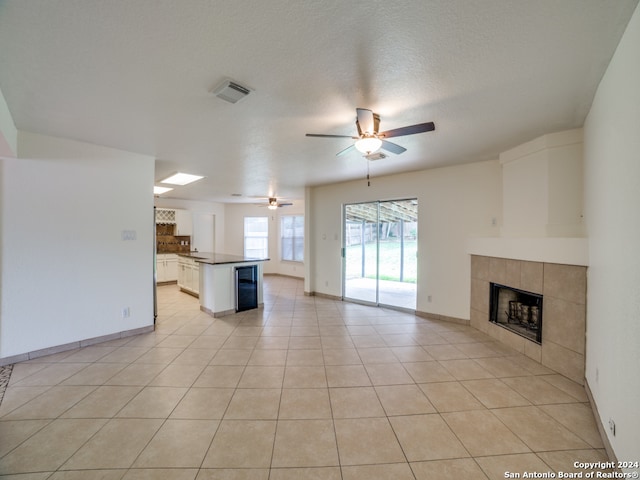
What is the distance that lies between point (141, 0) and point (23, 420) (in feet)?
10.1

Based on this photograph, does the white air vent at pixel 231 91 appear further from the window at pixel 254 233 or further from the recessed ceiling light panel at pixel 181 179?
the window at pixel 254 233

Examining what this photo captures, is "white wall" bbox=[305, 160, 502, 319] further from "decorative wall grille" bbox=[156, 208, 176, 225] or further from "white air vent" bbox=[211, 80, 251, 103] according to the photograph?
"decorative wall grille" bbox=[156, 208, 176, 225]

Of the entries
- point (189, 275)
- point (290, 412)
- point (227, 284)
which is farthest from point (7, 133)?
point (189, 275)

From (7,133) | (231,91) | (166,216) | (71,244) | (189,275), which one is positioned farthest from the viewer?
(166,216)

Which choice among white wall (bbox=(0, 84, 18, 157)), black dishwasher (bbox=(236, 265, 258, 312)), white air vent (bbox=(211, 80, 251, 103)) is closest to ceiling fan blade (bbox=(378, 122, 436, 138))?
white air vent (bbox=(211, 80, 251, 103))

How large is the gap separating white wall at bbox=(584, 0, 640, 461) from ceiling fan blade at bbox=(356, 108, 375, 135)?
151 centimetres

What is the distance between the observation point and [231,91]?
2.12 metres

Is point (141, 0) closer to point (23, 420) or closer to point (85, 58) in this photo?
point (85, 58)

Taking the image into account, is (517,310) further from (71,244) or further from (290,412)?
(71,244)

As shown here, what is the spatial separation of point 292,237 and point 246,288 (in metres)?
4.14

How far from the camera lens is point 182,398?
2.38 meters

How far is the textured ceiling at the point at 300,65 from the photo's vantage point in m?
1.42

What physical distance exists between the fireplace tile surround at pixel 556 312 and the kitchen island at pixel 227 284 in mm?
4235

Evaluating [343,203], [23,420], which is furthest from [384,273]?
[23,420]
